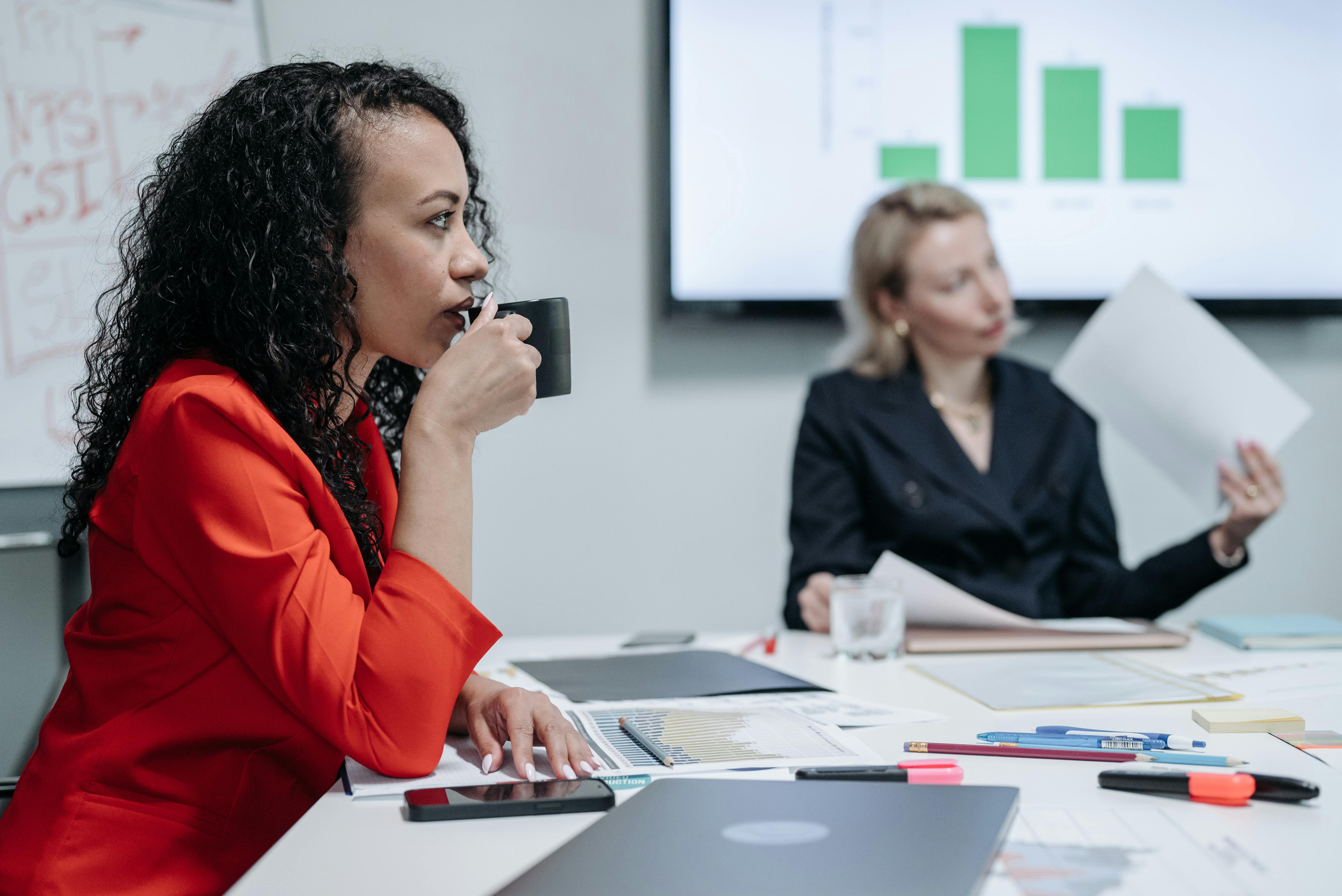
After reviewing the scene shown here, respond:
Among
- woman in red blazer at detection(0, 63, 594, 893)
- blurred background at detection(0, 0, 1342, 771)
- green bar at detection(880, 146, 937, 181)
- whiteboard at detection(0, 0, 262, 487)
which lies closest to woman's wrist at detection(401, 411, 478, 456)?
woman in red blazer at detection(0, 63, 594, 893)

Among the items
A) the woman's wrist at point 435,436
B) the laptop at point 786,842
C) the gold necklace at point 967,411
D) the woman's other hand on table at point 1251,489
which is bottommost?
the laptop at point 786,842

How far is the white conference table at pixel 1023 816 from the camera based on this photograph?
55cm

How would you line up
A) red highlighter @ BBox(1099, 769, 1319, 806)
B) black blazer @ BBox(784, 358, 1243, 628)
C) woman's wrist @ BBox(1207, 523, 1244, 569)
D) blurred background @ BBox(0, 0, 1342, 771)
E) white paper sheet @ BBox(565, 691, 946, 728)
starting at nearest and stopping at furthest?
red highlighter @ BBox(1099, 769, 1319, 806) → white paper sheet @ BBox(565, 691, 946, 728) → woman's wrist @ BBox(1207, 523, 1244, 569) → black blazer @ BBox(784, 358, 1243, 628) → blurred background @ BBox(0, 0, 1342, 771)

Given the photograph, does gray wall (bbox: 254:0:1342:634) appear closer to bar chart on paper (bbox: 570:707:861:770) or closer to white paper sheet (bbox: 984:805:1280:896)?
bar chart on paper (bbox: 570:707:861:770)

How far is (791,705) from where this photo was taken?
0.95 m

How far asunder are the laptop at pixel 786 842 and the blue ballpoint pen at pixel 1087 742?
0.14 meters

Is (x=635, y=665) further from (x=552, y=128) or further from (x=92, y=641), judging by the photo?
(x=552, y=128)

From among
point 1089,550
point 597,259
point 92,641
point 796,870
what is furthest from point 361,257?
point 1089,550

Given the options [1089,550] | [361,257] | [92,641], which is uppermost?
[361,257]

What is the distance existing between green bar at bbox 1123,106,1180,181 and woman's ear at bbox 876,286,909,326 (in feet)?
2.25

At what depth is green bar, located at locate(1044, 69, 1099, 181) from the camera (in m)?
2.15

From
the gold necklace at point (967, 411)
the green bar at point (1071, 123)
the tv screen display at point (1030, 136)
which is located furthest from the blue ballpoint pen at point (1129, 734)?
the green bar at point (1071, 123)

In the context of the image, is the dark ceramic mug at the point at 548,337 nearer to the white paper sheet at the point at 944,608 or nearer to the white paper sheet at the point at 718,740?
the white paper sheet at the point at 718,740

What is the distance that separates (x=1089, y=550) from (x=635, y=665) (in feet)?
3.23
